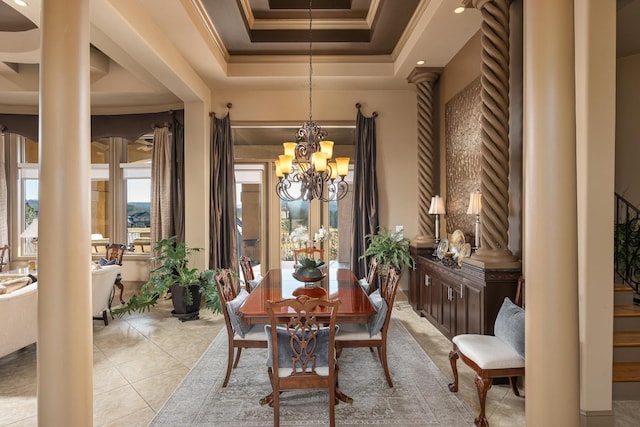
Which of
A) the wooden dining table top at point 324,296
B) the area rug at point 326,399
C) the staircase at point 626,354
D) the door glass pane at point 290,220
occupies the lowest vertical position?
the area rug at point 326,399

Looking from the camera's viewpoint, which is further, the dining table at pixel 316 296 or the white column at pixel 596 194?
the dining table at pixel 316 296

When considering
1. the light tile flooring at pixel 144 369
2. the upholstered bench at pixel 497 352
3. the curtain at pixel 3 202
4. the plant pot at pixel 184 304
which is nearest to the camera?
the upholstered bench at pixel 497 352

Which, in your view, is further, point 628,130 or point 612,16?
point 628,130

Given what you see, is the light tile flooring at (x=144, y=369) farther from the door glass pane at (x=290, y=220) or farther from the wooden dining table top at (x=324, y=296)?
the door glass pane at (x=290, y=220)

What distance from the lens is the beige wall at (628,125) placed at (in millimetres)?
4133

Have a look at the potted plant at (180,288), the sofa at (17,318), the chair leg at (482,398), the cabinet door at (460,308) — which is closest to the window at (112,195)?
the potted plant at (180,288)

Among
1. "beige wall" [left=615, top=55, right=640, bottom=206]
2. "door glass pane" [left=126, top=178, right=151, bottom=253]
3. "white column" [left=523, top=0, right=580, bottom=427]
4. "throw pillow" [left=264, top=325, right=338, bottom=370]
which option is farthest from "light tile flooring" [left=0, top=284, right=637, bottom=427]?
"beige wall" [left=615, top=55, right=640, bottom=206]

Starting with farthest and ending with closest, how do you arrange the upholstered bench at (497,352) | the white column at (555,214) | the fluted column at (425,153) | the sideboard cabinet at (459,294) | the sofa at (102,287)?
1. the fluted column at (425,153)
2. the sofa at (102,287)
3. the sideboard cabinet at (459,294)
4. the upholstered bench at (497,352)
5. the white column at (555,214)

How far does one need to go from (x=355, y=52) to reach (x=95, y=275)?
4.35 m

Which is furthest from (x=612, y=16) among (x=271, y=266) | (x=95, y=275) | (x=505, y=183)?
(x=271, y=266)

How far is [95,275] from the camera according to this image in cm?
385

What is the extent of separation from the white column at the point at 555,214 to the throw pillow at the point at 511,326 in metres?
0.63

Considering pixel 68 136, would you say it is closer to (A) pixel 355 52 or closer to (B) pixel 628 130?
(A) pixel 355 52

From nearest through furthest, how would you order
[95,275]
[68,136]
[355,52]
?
[68,136] → [95,275] → [355,52]
